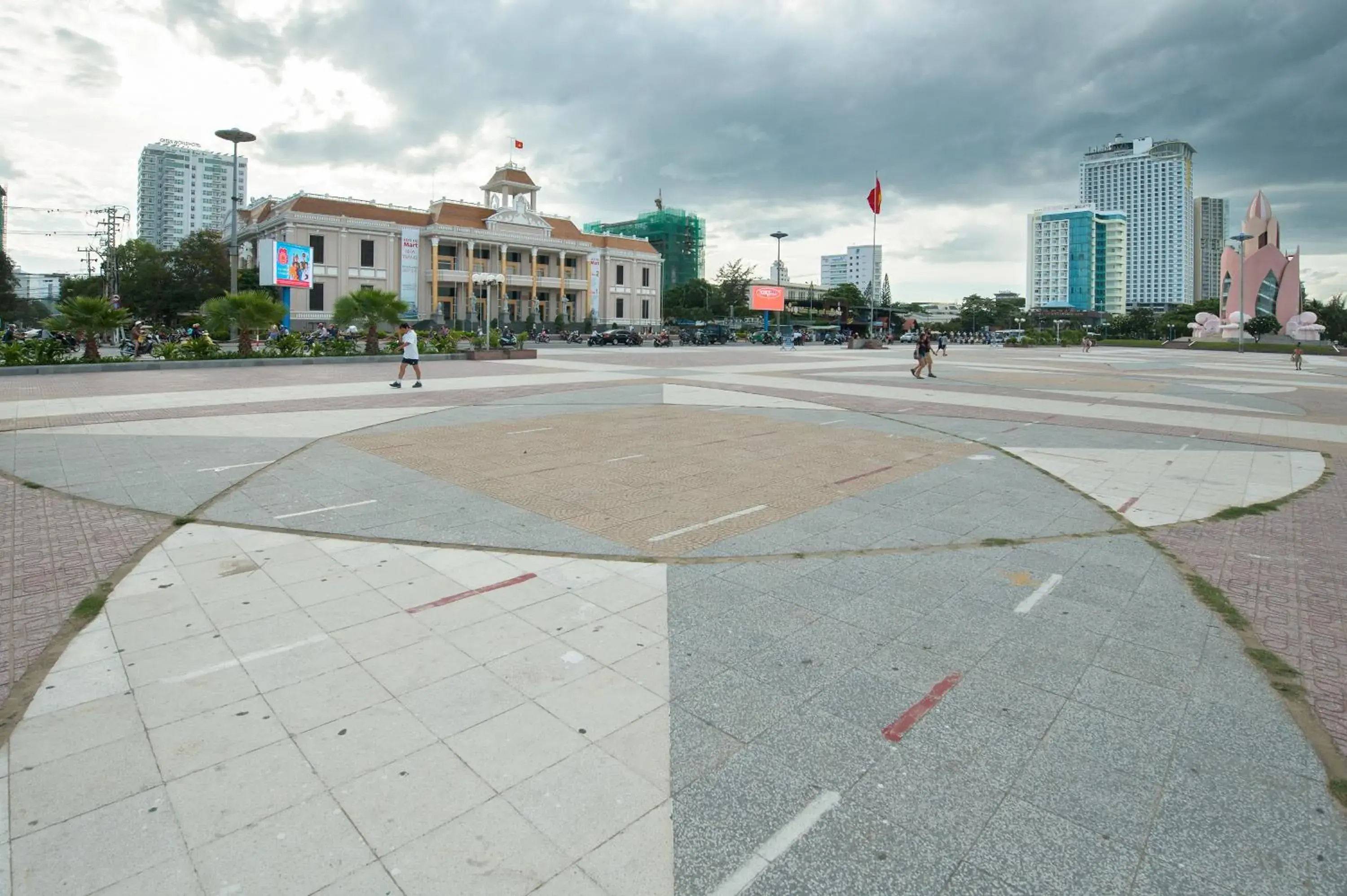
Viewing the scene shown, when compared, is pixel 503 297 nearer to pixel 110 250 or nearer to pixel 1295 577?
pixel 110 250

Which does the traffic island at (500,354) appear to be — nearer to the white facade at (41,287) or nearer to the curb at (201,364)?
the curb at (201,364)

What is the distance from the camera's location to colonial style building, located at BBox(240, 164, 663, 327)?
65438mm

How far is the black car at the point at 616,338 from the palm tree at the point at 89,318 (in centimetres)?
3234

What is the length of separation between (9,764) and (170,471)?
7.36 m

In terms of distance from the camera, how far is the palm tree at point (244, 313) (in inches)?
1166

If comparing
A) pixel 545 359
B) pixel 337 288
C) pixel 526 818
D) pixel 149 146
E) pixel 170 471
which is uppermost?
pixel 149 146

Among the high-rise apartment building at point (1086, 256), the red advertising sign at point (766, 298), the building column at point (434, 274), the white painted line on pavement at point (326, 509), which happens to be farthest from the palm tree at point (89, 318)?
the high-rise apartment building at point (1086, 256)

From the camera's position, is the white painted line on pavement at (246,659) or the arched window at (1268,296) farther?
the arched window at (1268,296)

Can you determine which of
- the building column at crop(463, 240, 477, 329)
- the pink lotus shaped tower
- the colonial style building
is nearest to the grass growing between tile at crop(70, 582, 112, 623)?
the colonial style building

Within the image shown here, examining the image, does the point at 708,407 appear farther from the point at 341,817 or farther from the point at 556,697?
the point at 341,817

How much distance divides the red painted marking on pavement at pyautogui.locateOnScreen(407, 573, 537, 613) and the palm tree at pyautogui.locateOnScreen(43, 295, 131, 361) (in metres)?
27.7

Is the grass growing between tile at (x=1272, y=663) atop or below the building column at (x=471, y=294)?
below

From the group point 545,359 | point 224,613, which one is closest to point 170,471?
point 224,613

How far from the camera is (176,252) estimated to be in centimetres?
7056
